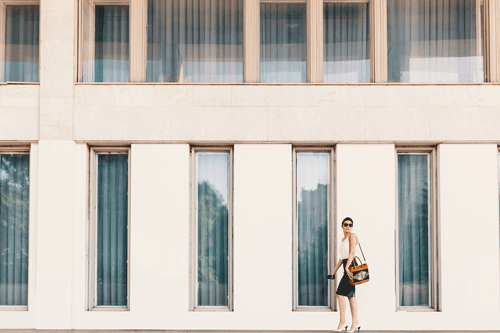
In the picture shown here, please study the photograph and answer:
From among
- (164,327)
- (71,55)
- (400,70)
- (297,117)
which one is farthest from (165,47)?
(164,327)

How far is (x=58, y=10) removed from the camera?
898cm

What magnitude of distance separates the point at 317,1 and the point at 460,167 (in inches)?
164

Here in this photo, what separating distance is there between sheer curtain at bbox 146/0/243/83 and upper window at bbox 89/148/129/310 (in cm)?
187

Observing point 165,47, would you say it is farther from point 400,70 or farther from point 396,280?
point 396,280

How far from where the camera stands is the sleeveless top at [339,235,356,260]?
8.16 m

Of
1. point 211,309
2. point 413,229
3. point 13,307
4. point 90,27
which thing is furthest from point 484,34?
point 13,307

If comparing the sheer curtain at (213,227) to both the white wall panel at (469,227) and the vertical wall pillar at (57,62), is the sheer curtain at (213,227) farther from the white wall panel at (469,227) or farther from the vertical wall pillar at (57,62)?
the white wall panel at (469,227)

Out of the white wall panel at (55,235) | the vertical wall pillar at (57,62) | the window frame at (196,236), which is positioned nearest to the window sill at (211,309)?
the window frame at (196,236)

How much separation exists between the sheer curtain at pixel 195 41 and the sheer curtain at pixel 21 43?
2.29 meters

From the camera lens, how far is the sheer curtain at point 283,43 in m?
9.30

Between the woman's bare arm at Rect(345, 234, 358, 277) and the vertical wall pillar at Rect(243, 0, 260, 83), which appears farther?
the vertical wall pillar at Rect(243, 0, 260, 83)

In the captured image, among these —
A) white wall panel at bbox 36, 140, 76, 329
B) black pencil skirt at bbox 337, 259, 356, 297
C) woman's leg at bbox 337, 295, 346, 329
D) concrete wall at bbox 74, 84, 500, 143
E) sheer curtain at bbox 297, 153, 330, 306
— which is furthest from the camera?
sheer curtain at bbox 297, 153, 330, 306

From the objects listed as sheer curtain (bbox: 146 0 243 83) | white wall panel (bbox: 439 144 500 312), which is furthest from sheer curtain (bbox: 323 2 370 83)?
Result: white wall panel (bbox: 439 144 500 312)

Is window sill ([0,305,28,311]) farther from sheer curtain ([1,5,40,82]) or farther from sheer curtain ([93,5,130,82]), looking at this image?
sheer curtain ([93,5,130,82])
